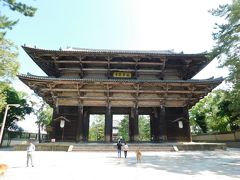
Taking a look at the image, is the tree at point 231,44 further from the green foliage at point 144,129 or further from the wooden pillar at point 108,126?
the green foliage at point 144,129

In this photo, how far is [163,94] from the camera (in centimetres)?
2117

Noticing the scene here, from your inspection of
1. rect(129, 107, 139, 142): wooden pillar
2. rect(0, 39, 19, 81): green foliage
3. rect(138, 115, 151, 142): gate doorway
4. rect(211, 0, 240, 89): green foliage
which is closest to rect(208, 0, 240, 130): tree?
rect(211, 0, 240, 89): green foliage

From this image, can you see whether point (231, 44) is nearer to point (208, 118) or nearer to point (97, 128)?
point (208, 118)

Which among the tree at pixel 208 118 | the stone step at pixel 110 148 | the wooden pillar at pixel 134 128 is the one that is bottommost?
the stone step at pixel 110 148

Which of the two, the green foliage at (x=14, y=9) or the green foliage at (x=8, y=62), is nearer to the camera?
the green foliage at (x=14, y=9)

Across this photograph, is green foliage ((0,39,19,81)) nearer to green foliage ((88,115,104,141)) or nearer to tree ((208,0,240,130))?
tree ((208,0,240,130))

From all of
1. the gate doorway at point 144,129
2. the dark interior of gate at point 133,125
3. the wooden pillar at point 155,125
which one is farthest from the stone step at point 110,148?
the gate doorway at point 144,129

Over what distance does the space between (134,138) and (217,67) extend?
9313 millimetres

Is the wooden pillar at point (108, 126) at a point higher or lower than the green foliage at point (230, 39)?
lower

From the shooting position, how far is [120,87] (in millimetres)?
21016

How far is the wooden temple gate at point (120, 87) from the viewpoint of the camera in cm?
2025

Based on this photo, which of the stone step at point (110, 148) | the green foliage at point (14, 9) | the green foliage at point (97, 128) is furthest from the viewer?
the green foliage at point (97, 128)

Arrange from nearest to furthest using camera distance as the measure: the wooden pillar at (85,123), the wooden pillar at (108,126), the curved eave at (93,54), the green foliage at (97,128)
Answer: the wooden pillar at (108,126) < the curved eave at (93,54) < the wooden pillar at (85,123) < the green foliage at (97,128)

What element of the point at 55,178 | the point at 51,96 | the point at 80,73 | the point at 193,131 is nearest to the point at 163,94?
the point at 80,73
